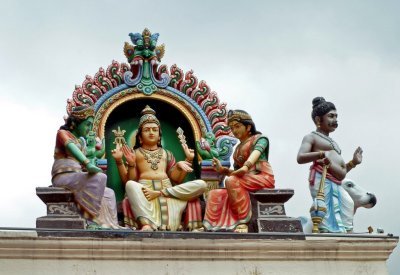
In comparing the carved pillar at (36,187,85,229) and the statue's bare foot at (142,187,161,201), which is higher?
the statue's bare foot at (142,187,161,201)

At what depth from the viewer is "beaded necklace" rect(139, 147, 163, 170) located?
43.8 ft

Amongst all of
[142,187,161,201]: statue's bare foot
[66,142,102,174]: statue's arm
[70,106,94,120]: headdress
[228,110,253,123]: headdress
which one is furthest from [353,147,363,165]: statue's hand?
[70,106,94,120]: headdress

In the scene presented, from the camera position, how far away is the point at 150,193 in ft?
42.2

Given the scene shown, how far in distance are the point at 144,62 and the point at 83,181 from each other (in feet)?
8.18

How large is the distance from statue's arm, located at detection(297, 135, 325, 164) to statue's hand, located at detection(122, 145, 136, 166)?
2.37 meters

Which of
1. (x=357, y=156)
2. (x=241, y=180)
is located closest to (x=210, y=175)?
(x=241, y=180)

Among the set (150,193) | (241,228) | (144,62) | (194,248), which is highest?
Answer: (144,62)

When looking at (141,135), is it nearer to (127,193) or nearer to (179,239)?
(127,193)

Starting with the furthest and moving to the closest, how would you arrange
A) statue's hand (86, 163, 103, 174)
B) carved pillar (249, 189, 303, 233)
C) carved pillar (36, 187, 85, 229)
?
carved pillar (249, 189, 303, 233) < statue's hand (86, 163, 103, 174) < carved pillar (36, 187, 85, 229)

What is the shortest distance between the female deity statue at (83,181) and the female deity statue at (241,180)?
135 centimetres

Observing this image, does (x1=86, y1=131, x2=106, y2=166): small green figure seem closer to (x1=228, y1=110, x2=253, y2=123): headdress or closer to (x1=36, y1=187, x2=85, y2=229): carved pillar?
(x1=36, y1=187, x2=85, y2=229): carved pillar

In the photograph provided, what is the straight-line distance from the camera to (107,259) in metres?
11.8

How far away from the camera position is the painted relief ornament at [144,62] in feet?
45.7

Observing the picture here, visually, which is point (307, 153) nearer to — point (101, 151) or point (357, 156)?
point (357, 156)
